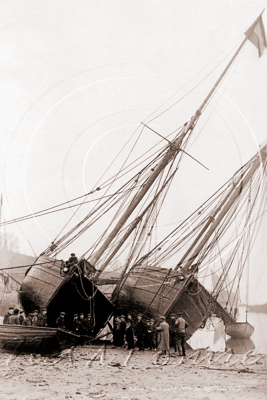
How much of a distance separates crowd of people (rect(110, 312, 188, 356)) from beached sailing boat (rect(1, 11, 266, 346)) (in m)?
0.20

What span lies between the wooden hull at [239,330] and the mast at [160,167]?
2.42 meters

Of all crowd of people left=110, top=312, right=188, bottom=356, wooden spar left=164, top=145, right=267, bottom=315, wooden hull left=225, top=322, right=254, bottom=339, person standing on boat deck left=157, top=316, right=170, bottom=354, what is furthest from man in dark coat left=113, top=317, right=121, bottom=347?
wooden hull left=225, top=322, right=254, bottom=339

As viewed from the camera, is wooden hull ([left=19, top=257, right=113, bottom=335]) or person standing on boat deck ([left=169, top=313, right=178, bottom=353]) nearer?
person standing on boat deck ([left=169, top=313, right=178, bottom=353])

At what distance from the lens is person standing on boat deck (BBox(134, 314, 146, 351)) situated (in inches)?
223

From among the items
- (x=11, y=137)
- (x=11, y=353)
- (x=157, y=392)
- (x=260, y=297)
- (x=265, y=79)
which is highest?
(x=265, y=79)

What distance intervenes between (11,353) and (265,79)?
548cm

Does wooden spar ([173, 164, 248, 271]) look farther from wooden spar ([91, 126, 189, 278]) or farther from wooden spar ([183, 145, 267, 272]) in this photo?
wooden spar ([91, 126, 189, 278])

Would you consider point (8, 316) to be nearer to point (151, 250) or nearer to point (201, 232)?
point (151, 250)

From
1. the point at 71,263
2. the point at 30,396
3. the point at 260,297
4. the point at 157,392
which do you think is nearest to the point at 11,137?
the point at 71,263

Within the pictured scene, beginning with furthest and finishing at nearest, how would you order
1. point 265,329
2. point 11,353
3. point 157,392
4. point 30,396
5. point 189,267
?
point 189,267 → point 265,329 → point 11,353 → point 157,392 → point 30,396

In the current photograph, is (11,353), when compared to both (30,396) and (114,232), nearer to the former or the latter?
(30,396)

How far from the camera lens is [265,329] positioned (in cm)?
598

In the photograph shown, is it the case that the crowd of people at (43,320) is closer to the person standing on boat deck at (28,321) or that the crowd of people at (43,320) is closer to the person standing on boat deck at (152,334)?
the person standing on boat deck at (28,321)

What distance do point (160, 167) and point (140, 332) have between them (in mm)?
2938
